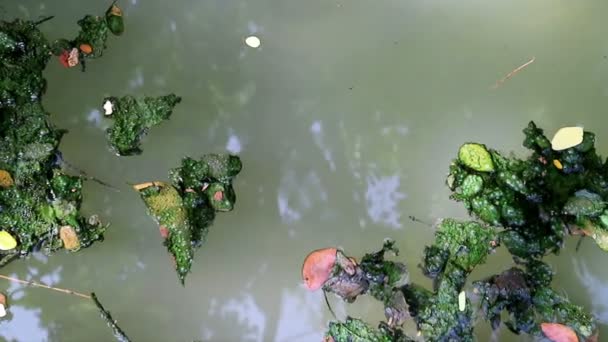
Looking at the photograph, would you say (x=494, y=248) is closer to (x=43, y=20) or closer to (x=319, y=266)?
(x=319, y=266)

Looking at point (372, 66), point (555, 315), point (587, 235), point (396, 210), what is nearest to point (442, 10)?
point (372, 66)

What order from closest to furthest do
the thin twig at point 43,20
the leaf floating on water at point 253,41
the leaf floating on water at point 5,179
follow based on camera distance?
the leaf floating on water at point 5,179
the thin twig at point 43,20
the leaf floating on water at point 253,41

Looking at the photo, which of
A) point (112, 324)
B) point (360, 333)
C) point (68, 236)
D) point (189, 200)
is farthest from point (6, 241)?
point (360, 333)

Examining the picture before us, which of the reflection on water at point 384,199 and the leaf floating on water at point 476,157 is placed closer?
the leaf floating on water at point 476,157

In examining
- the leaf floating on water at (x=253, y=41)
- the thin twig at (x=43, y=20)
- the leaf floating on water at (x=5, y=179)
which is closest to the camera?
the leaf floating on water at (x=5, y=179)

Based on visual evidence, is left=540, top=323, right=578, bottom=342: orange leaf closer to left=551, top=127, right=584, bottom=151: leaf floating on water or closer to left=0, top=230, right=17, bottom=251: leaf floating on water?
left=551, top=127, right=584, bottom=151: leaf floating on water

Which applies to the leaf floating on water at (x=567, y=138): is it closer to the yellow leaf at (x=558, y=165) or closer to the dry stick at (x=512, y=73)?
the yellow leaf at (x=558, y=165)

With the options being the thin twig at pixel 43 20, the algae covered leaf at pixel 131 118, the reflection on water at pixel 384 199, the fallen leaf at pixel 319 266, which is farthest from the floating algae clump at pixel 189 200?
the thin twig at pixel 43 20

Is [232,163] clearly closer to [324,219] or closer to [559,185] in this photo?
[324,219]
